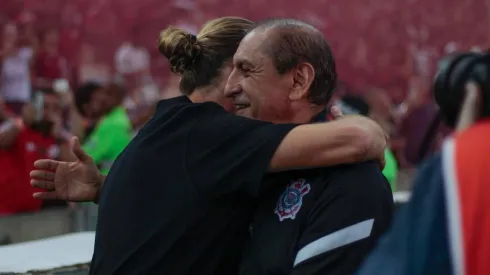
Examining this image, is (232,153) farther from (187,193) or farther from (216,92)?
(216,92)

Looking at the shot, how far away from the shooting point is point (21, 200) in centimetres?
792

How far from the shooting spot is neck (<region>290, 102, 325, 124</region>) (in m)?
3.03

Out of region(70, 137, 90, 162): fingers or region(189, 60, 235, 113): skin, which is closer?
region(189, 60, 235, 113): skin

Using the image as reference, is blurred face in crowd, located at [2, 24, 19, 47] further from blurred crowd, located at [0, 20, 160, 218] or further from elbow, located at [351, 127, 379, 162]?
elbow, located at [351, 127, 379, 162]

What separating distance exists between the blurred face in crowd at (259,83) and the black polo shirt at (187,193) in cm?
12

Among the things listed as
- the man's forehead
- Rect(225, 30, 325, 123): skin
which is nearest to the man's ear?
Rect(225, 30, 325, 123): skin

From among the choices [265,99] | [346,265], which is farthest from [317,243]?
[265,99]

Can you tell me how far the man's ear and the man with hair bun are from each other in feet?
0.56

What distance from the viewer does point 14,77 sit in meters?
9.58

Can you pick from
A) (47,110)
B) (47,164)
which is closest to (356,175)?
(47,164)

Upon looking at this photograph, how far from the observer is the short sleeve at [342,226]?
8.83ft

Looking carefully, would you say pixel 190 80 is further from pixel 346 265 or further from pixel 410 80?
pixel 410 80

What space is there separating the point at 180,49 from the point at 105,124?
223 inches

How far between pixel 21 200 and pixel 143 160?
5185 millimetres
